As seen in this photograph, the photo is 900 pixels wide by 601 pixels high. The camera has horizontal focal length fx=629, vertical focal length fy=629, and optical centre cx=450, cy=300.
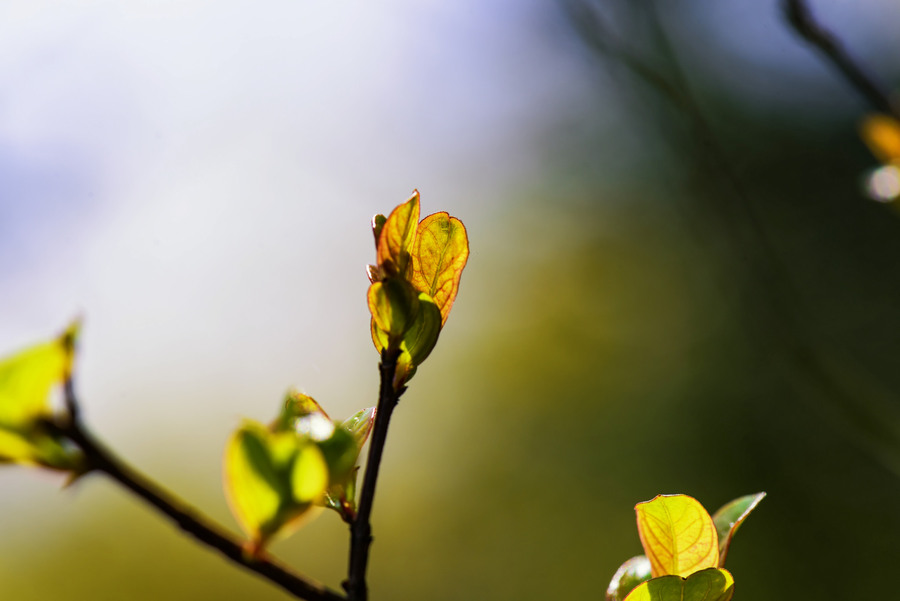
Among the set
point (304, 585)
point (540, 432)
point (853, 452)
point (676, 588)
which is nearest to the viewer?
point (304, 585)

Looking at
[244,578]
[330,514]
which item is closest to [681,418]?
[330,514]

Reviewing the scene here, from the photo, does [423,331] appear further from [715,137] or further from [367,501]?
[715,137]

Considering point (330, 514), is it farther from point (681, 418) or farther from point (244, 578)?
point (681, 418)

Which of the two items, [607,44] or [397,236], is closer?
[397,236]

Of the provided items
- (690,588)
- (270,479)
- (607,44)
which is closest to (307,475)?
(270,479)

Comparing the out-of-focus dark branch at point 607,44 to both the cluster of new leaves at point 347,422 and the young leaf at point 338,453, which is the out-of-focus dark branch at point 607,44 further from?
the young leaf at point 338,453
